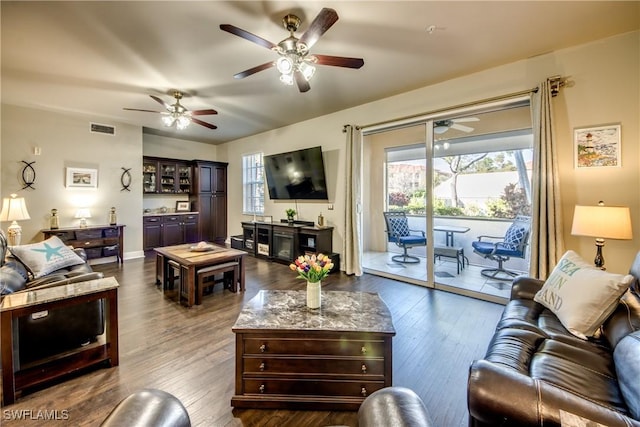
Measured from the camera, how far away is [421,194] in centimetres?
460

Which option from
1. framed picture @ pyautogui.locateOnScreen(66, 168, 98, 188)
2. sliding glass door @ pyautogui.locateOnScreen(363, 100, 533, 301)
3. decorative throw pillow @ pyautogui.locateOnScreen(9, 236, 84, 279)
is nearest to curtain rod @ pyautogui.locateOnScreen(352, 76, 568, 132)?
sliding glass door @ pyautogui.locateOnScreen(363, 100, 533, 301)

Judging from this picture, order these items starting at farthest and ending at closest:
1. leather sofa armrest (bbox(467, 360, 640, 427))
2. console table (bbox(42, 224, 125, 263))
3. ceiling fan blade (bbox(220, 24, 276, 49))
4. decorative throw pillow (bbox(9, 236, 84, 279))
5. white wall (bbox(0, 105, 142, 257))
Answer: console table (bbox(42, 224, 125, 263)) < white wall (bbox(0, 105, 142, 257)) < decorative throw pillow (bbox(9, 236, 84, 279)) < ceiling fan blade (bbox(220, 24, 276, 49)) < leather sofa armrest (bbox(467, 360, 640, 427))

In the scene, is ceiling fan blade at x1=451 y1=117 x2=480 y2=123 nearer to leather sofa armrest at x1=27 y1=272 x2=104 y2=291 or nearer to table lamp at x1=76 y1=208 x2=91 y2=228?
leather sofa armrest at x1=27 y1=272 x2=104 y2=291

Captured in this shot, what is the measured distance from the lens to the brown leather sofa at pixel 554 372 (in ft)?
3.07

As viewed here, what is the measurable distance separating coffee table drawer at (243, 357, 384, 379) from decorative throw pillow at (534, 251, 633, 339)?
1.27 meters

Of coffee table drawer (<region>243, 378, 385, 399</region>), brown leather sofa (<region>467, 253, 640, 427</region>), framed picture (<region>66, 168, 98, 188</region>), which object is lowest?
coffee table drawer (<region>243, 378, 385, 399</region>)

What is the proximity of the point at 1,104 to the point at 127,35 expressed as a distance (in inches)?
147

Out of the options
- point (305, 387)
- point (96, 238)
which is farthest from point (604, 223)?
point (96, 238)

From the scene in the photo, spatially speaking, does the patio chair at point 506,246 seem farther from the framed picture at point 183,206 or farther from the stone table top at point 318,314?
the framed picture at point 183,206

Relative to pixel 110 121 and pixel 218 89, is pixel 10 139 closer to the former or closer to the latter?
pixel 110 121

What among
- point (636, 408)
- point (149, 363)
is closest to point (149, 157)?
point (149, 363)

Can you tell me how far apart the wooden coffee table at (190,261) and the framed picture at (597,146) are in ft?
13.5

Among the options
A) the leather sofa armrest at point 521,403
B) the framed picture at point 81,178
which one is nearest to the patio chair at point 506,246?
the leather sofa armrest at point 521,403

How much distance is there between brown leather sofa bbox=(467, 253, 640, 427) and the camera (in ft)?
3.07
